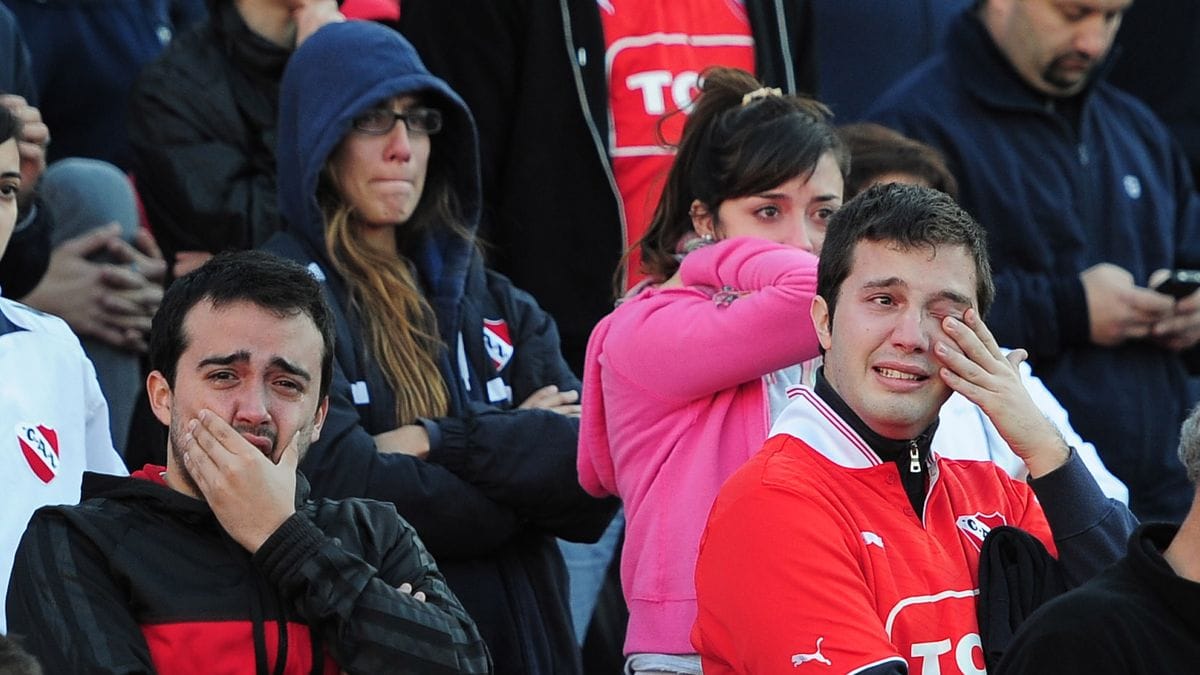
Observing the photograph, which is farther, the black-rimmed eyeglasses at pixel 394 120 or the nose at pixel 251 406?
the black-rimmed eyeglasses at pixel 394 120

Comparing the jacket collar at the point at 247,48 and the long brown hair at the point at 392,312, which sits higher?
the jacket collar at the point at 247,48

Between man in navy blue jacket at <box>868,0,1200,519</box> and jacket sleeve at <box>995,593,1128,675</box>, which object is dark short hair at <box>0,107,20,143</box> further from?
man in navy blue jacket at <box>868,0,1200,519</box>

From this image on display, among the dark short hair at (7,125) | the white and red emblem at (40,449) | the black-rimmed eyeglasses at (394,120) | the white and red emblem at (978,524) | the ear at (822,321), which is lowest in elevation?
the white and red emblem at (978,524)

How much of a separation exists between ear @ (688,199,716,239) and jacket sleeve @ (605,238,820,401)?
249 mm

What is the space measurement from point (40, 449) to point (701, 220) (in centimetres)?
155

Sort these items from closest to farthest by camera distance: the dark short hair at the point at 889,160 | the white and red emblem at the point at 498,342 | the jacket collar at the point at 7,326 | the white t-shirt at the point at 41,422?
the white t-shirt at the point at 41,422
the jacket collar at the point at 7,326
the white and red emblem at the point at 498,342
the dark short hair at the point at 889,160

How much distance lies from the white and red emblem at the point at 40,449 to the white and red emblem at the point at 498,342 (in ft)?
3.81

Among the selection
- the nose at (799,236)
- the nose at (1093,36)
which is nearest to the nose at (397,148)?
the nose at (799,236)

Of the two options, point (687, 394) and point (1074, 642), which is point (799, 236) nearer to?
point (687, 394)

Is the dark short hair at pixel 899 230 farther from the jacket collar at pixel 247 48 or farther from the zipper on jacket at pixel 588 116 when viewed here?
the jacket collar at pixel 247 48

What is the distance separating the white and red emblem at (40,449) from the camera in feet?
13.9

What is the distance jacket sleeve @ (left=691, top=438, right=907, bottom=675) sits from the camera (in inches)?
134

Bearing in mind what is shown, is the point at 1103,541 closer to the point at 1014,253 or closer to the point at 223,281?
Answer: the point at 223,281

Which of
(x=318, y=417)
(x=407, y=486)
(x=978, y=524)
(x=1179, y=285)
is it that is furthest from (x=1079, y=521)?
(x=1179, y=285)
